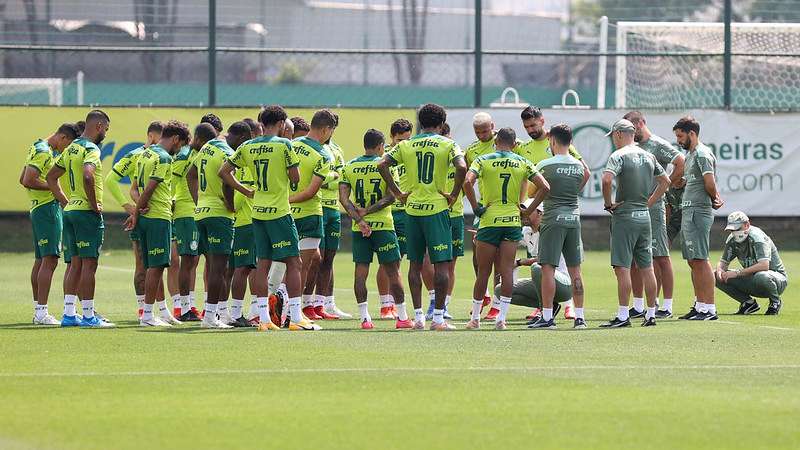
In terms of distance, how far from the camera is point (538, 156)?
1636 centimetres

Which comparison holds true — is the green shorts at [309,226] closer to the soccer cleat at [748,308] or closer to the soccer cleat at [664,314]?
the soccer cleat at [664,314]

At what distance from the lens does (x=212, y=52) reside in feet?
93.0

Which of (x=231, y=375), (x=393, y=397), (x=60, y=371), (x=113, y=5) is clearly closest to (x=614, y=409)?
(x=393, y=397)

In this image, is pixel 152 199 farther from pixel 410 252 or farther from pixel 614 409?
pixel 614 409

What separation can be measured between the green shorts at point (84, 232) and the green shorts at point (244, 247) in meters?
1.41

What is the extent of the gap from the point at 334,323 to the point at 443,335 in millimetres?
2116

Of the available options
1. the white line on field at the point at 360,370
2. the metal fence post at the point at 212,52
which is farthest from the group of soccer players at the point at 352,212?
the metal fence post at the point at 212,52

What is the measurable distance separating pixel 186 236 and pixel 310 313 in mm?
1741

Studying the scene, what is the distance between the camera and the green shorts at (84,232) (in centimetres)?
1512

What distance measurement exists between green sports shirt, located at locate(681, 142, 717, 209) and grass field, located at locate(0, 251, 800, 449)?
59.5 inches

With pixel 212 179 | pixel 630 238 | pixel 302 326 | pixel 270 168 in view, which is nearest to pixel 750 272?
pixel 630 238

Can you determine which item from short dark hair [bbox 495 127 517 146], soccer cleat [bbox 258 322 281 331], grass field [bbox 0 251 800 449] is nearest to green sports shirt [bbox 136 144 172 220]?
grass field [bbox 0 251 800 449]

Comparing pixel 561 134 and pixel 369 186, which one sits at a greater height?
pixel 561 134

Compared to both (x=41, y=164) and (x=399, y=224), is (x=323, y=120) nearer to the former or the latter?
(x=399, y=224)
